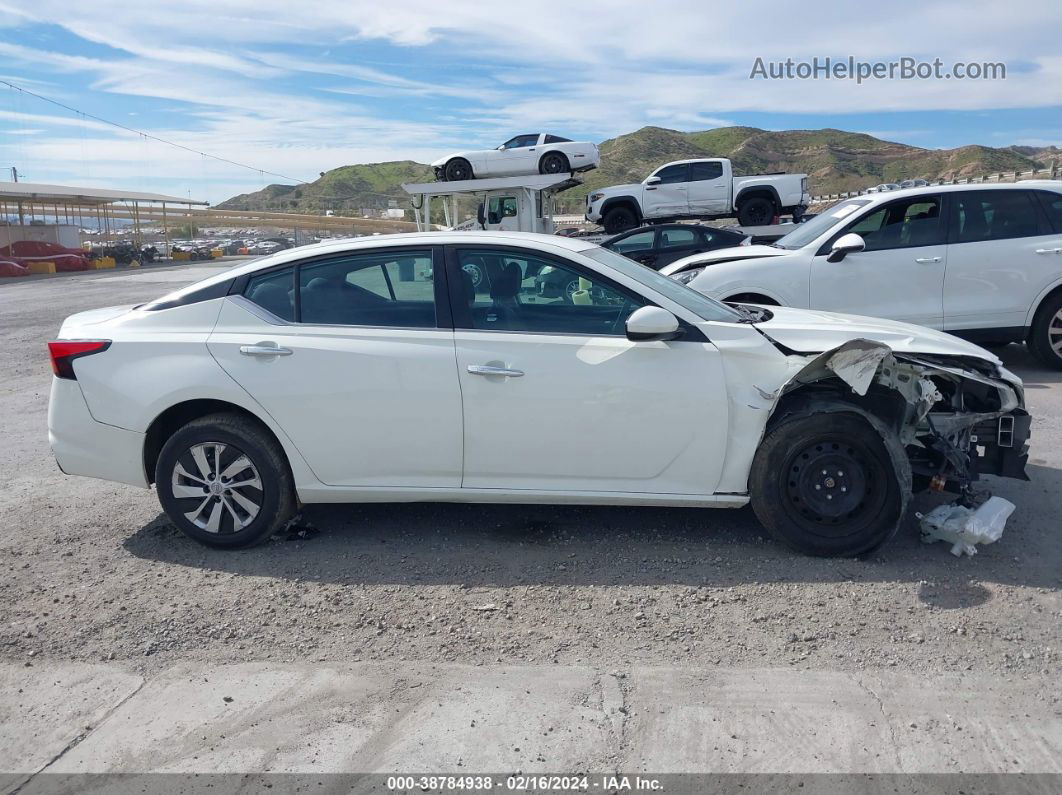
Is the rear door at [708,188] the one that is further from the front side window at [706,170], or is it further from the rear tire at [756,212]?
the rear tire at [756,212]

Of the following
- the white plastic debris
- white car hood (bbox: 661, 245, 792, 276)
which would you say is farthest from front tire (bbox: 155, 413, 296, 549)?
white car hood (bbox: 661, 245, 792, 276)

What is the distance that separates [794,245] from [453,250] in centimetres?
532

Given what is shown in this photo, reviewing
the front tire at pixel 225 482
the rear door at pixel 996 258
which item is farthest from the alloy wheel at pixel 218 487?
the rear door at pixel 996 258

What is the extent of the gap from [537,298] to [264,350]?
1434 millimetres

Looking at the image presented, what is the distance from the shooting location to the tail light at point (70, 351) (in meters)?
4.86

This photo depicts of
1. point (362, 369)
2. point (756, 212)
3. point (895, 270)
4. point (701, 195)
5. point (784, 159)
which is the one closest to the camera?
point (362, 369)

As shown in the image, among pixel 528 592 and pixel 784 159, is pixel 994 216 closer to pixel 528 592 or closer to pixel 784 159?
pixel 528 592

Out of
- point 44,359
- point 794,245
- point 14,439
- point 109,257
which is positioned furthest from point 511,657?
point 109,257

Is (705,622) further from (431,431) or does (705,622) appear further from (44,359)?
(44,359)

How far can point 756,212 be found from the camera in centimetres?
2245

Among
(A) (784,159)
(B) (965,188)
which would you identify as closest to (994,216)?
(B) (965,188)

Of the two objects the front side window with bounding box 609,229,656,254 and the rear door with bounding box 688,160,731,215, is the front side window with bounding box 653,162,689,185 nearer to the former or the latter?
the rear door with bounding box 688,160,731,215

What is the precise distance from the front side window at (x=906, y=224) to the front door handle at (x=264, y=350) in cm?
604

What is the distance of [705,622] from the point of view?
3.94 metres
